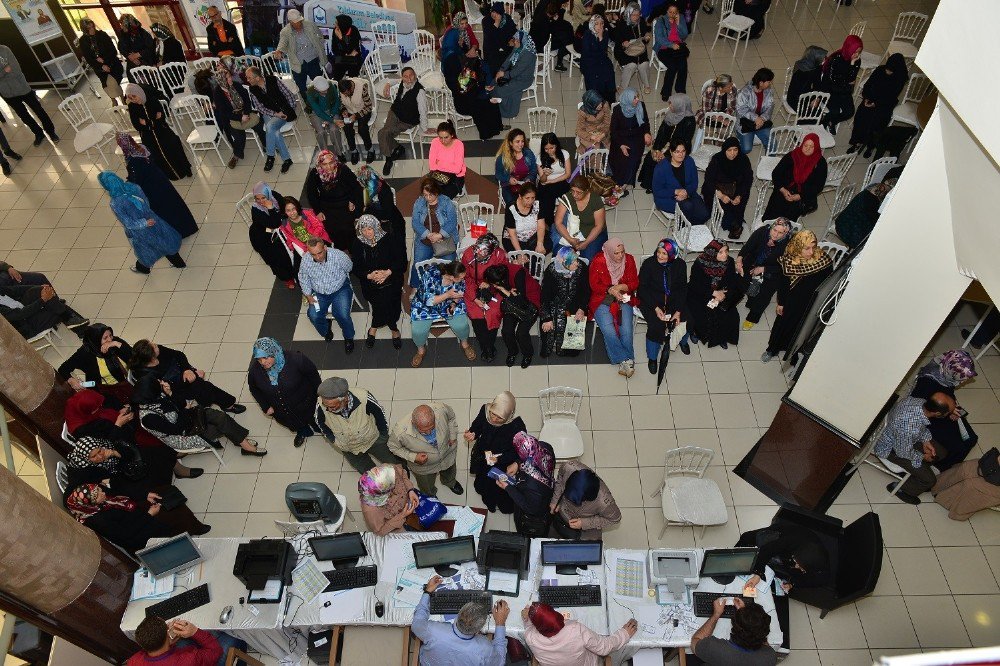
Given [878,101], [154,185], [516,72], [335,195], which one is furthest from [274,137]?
[878,101]

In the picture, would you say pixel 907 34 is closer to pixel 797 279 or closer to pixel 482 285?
pixel 797 279

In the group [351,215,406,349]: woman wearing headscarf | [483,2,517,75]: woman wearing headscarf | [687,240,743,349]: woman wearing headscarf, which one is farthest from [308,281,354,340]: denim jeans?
[483,2,517,75]: woman wearing headscarf

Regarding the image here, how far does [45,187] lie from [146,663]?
8.07 meters

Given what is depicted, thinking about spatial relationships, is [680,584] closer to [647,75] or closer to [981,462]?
[981,462]

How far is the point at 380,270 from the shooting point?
666 cm

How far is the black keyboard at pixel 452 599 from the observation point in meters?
4.57

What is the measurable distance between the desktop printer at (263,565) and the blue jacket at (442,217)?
353 centimetres

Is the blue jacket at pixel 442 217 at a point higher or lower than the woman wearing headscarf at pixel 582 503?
higher

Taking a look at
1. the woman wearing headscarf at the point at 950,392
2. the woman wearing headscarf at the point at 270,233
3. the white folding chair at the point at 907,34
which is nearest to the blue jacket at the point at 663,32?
the white folding chair at the point at 907,34

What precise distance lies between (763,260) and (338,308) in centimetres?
425

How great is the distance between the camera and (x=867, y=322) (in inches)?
178

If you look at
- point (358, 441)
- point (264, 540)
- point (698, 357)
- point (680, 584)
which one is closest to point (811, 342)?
point (698, 357)

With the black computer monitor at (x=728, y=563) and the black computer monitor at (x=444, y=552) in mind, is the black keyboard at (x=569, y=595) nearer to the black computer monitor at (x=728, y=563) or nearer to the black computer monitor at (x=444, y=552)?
the black computer monitor at (x=444, y=552)

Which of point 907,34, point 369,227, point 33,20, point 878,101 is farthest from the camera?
point 33,20
